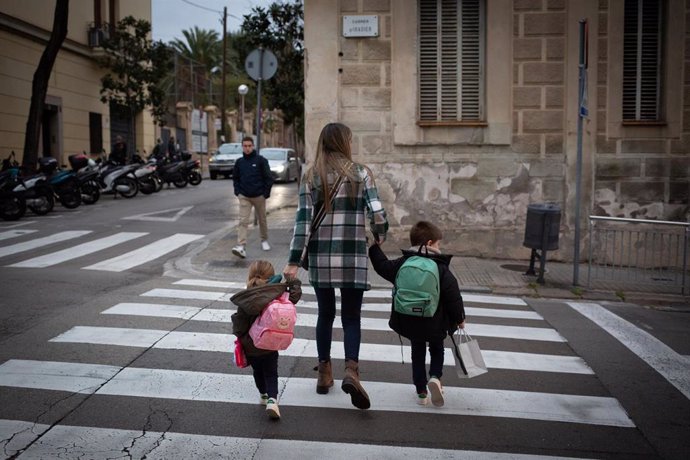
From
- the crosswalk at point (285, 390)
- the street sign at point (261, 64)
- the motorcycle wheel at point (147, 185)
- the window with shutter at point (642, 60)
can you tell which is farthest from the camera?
the motorcycle wheel at point (147, 185)

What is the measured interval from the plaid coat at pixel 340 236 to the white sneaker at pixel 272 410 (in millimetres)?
818

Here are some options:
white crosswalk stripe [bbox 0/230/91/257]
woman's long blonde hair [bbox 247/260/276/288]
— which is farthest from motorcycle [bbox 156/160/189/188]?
woman's long blonde hair [bbox 247/260/276/288]

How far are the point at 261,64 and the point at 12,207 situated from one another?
6.47 metres

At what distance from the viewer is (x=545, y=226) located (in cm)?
988

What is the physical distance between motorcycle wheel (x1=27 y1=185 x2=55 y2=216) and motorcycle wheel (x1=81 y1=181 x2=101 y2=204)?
219cm

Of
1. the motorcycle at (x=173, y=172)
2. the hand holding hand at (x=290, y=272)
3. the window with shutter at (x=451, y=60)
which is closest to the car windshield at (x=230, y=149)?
the motorcycle at (x=173, y=172)

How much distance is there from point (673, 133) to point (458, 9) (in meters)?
4.10

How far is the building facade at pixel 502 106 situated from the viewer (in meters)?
11.6

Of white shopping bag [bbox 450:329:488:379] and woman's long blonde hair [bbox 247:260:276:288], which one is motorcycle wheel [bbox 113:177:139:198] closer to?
woman's long blonde hair [bbox 247:260:276:288]

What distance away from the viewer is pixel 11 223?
15.0m

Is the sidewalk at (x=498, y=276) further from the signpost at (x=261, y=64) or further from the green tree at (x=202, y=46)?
the green tree at (x=202, y=46)

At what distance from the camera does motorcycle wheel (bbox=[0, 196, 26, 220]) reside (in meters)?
15.5

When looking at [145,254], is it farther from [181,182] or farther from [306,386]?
[181,182]

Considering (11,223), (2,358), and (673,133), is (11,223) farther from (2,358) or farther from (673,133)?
(673,133)
